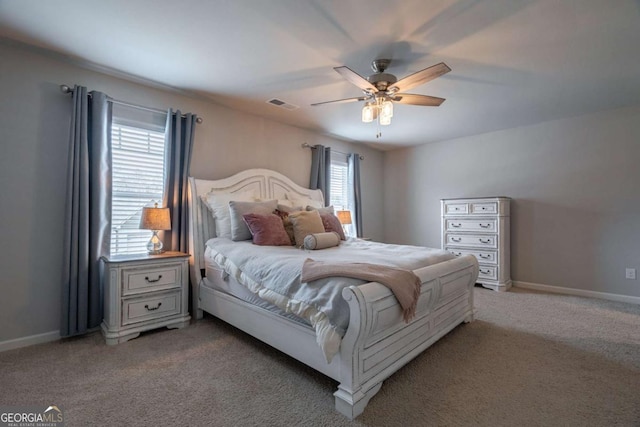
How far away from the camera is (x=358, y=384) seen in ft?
5.46

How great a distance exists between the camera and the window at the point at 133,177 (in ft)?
9.73

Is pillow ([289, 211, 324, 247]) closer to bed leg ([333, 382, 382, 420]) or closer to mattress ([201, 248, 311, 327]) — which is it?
mattress ([201, 248, 311, 327])

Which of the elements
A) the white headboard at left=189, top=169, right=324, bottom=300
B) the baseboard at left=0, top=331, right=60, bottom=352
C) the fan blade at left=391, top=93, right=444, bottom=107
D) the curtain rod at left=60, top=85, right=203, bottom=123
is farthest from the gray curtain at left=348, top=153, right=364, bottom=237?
the baseboard at left=0, top=331, right=60, bottom=352

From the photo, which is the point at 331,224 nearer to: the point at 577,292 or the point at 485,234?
the point at 485,234

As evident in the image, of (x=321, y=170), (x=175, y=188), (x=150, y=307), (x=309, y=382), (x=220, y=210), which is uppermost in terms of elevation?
(x=321, y=170)

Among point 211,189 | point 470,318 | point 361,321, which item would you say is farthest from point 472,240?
point 211,189

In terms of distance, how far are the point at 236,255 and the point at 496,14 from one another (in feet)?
8.78

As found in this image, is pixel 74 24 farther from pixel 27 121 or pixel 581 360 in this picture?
pixel 581 360

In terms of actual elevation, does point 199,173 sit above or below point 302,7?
below

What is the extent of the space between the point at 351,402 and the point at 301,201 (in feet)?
9.19

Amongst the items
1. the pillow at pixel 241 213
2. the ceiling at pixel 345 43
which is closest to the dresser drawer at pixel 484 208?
the ceiling at pixel 345 43

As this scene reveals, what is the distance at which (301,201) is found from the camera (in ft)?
13.5

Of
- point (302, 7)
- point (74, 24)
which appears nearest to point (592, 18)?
point (302, 7)

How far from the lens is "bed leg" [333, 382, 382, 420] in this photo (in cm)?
162
